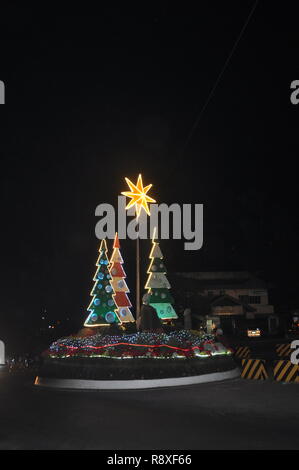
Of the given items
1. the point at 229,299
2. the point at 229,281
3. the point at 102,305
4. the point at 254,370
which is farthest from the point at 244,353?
the point at 229,281

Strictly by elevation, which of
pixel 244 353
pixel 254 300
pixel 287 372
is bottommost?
pixel 254 300

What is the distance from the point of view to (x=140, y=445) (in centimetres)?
960

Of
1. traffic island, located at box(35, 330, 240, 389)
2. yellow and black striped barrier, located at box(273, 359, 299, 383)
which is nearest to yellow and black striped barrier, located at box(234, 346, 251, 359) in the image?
traffic island, located at box(35, 330, 240, 389)

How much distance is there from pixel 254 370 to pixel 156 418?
28.1 ft

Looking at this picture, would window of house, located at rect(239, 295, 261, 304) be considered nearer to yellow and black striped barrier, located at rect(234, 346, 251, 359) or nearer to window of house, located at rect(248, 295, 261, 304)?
window of house, located at rect(248, 295, 261, 304)

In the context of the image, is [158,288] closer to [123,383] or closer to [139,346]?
[139,346]

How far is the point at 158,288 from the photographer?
3562cm

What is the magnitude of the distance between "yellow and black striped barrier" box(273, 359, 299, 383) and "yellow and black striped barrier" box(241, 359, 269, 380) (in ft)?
2.00

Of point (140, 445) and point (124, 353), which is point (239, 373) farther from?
point (140, 445)

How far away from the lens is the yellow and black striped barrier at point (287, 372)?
1891 centimetres

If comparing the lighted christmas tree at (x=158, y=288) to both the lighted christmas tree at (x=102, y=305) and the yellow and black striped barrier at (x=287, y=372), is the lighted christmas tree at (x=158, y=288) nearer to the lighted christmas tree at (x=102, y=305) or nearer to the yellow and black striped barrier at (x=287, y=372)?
the lighted christmas tree at (x=102, y=305)

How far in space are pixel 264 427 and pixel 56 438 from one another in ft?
14.0

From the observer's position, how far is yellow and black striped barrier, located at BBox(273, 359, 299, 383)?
18.9m

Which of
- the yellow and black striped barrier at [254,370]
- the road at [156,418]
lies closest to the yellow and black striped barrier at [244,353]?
the yellow and black striped barrier at [254,370]
